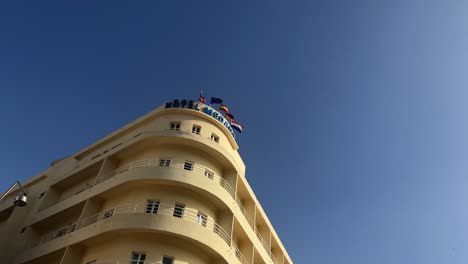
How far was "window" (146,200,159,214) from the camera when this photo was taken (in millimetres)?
27922

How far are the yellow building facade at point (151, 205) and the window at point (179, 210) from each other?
35 millimetres

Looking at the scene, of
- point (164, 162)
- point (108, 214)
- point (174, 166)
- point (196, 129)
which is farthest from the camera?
point (196, 129)

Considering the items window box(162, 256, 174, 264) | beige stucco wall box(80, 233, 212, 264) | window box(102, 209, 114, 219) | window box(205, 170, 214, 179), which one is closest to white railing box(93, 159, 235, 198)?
window box(205, 170, 214, 179)

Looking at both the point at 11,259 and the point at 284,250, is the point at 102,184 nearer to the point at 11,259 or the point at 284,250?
the point at 11,259

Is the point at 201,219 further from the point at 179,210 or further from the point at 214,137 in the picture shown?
the point at 214,137

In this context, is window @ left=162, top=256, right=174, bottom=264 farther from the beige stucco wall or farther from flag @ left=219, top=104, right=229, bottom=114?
flag @ left=219, top=104, right=229, bottom=114

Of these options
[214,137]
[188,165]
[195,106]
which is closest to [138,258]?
[188,165]

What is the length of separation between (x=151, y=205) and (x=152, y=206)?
165 millimetres

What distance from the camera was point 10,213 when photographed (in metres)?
39.0

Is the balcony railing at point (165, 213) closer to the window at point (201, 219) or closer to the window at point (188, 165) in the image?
the window at point (201, 219)

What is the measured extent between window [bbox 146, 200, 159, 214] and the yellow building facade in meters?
0.07

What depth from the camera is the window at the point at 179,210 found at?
2799 centimetres

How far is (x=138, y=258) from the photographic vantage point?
2525cm

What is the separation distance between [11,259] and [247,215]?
20.1 metres
